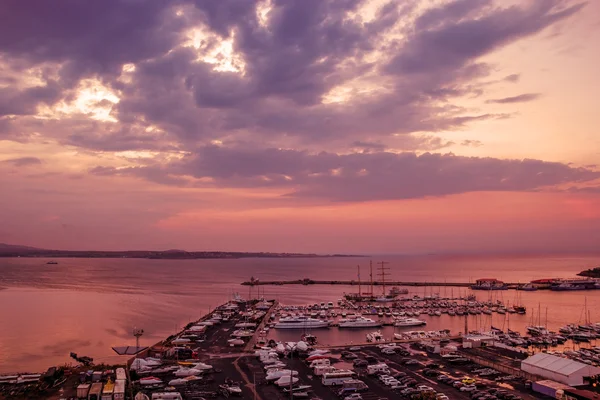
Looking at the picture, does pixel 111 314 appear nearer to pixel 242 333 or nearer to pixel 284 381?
pixel 242 333

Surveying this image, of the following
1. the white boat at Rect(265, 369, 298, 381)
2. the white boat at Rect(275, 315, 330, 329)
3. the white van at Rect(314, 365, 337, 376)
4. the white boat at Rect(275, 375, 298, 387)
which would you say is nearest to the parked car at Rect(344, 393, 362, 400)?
the white boat at Rect(275, 375, 298, 387)

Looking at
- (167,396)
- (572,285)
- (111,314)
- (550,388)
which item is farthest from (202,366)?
(572,285)

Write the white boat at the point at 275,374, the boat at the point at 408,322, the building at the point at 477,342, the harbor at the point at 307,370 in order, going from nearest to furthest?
the harbor at the point at 307,370 → the white boat at the point at 275,374 → the building at the point at 477,342 → the boat at the point at 408,322

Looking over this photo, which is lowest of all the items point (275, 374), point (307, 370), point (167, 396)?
point (307, 370)

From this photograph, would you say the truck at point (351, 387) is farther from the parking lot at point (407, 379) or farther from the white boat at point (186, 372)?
the white boat at point (186, 372)

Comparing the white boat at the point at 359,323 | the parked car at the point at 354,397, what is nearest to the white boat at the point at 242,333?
the white boat at the point at 359,323

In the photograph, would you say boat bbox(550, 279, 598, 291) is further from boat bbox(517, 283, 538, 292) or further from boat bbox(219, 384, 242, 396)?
boat bbox(219, 384, 242, 396)

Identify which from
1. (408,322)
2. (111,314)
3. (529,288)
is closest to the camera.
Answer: (408,322)
